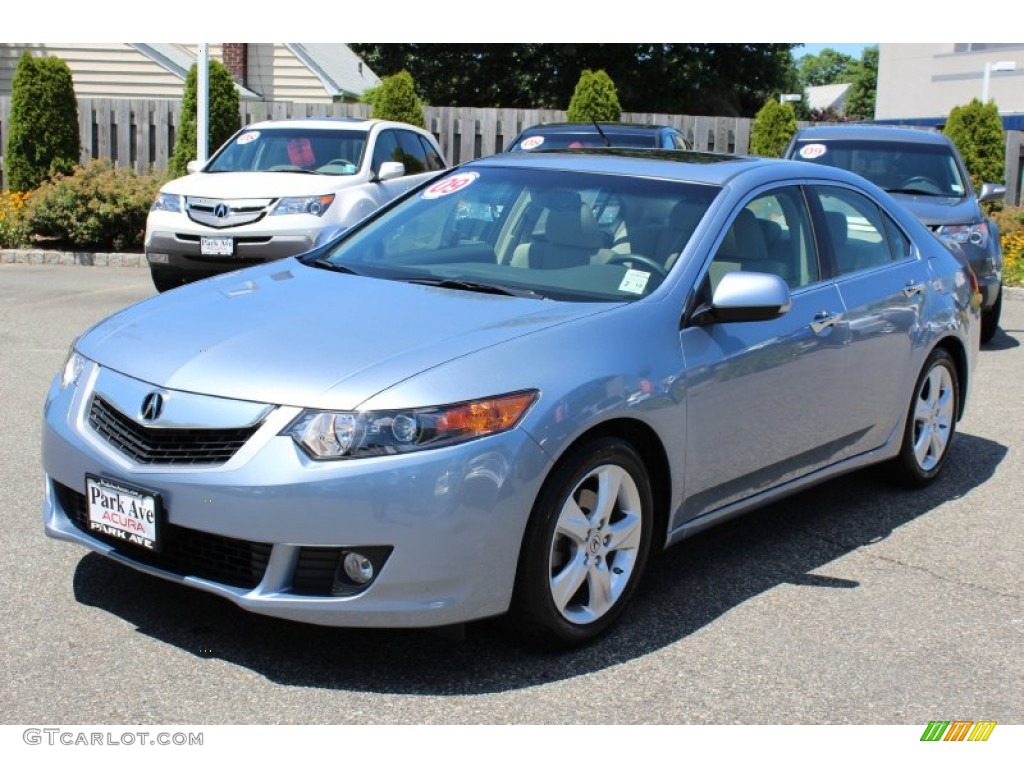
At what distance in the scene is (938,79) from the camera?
38.6 meters

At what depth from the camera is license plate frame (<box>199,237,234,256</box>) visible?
11344 millimetres

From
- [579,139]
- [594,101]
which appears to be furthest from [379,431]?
[594,101]

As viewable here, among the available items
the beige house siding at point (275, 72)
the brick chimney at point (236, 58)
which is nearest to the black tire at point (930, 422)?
the brick chimney at point (236, 58)

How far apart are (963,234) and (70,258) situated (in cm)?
1014

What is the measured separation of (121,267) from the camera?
49.8 feet

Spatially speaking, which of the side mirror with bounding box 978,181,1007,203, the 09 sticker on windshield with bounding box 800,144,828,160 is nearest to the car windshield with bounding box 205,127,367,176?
the 09 sticker on windshield with bounding box 800,144,828,160

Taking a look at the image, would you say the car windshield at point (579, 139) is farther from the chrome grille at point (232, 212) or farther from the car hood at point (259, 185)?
the chrome grille at point (232, 212)

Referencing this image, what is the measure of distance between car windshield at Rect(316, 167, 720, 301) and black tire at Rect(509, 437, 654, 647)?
0.75m

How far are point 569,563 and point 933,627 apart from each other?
147 centimetres

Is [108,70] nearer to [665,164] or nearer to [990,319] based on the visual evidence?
[990,319]

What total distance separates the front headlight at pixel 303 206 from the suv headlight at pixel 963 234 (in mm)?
5401

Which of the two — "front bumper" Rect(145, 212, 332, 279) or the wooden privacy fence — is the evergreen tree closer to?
the wooden privacy fence

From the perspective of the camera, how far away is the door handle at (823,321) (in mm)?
5242
